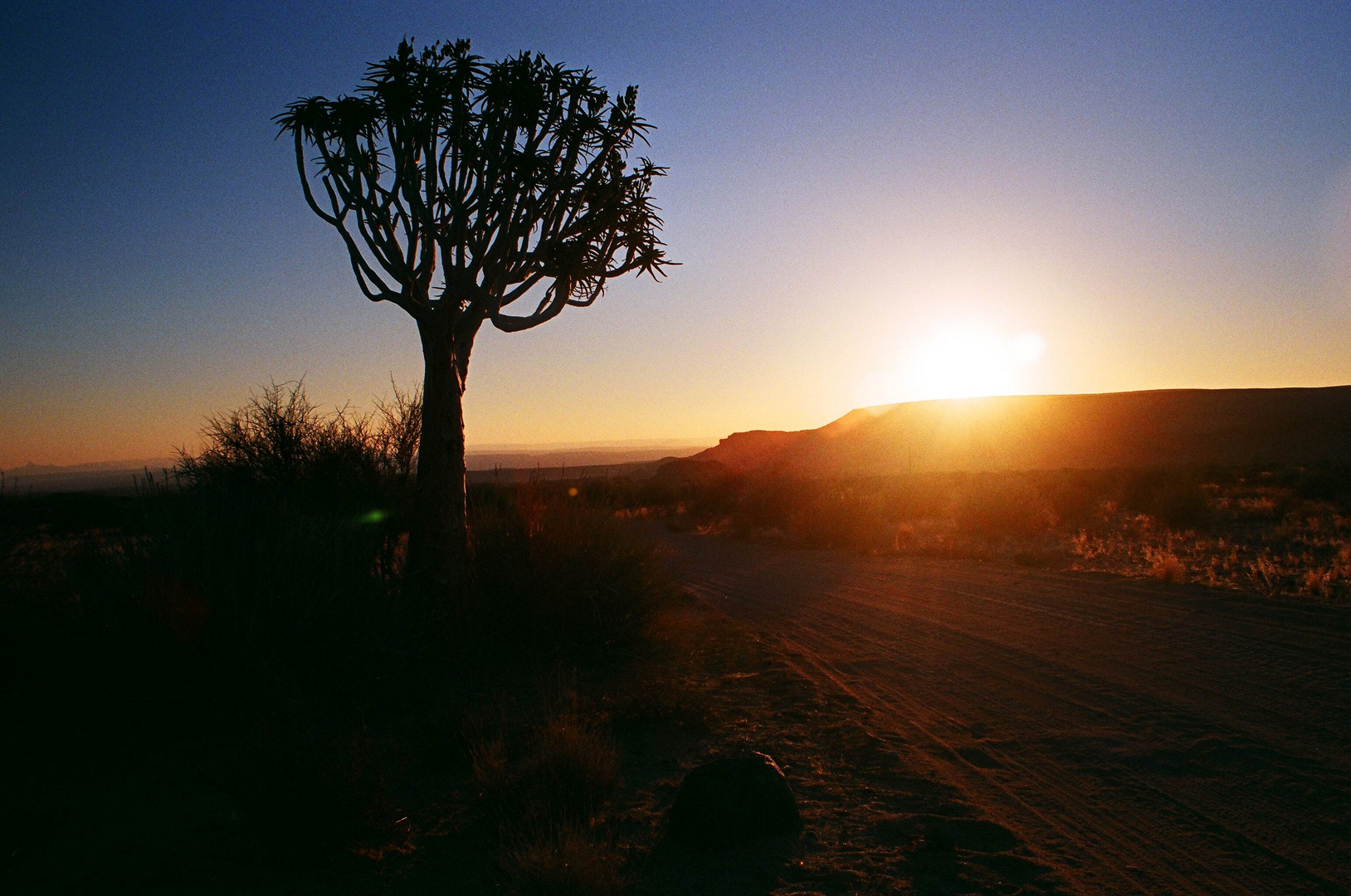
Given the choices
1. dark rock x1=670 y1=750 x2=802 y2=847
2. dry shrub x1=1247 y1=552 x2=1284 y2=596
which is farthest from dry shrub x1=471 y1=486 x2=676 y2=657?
dry shrub x1=1247 y1=552 x2=1284 y2=596

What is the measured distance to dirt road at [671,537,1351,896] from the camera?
14.1ft

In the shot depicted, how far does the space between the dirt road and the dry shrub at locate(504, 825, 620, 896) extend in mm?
2156

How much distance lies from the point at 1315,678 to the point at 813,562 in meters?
10.7

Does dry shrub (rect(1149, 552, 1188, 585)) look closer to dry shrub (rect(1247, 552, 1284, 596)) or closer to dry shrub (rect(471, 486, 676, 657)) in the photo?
dry shrub (rect(1247, 552, 1284, 596))

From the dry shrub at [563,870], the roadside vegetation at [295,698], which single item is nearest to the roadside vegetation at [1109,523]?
the roadside vegetation at [295,698]

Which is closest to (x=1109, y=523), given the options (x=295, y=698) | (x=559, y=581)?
(x=559, y=581)

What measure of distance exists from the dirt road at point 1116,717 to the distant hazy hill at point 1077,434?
47.7 m

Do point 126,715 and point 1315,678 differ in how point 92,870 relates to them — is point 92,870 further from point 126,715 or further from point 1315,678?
point 1315,678

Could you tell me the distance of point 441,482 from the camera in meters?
8.29

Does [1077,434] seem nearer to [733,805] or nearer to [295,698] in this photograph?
[733,805]

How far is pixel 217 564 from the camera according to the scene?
20.3 feet

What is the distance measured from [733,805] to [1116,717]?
12.3ft

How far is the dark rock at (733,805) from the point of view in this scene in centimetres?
448

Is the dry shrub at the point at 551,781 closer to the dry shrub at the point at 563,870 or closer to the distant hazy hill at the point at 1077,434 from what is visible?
the dry shrub at the point at 563,870
